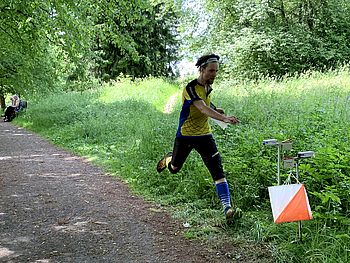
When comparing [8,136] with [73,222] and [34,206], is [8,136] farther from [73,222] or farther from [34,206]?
[73,222]

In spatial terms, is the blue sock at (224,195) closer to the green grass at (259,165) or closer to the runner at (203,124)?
the runner at (203,124)

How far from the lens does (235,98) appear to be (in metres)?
12.4

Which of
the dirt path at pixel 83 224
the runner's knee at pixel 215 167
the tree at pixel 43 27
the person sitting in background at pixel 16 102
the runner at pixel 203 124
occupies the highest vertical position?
the tree at pixel 43 27

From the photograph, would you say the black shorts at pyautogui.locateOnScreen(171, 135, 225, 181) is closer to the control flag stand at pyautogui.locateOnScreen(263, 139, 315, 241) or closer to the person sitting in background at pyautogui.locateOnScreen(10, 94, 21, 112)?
the control flag stand at pyautogui.locateOnScreen(263, 139, 315, 241)

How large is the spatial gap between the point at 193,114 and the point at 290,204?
1.89 meters

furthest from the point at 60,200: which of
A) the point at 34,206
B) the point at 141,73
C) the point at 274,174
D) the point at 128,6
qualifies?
the point at 141,73

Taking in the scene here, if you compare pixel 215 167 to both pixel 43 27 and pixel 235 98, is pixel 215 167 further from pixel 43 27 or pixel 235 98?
pixel 235 98

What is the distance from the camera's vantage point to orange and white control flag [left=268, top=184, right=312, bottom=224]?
3.72m

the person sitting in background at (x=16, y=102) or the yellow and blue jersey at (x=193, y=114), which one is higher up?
the yellow and blue jersey at (x=193, y=114)

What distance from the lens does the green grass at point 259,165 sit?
4.22 m

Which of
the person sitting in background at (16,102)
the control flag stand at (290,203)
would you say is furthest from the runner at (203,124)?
the person sitting in background at (16,102)

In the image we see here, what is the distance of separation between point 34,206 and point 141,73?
30174mm

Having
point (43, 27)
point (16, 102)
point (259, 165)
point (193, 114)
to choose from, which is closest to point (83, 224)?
point (193, 114)

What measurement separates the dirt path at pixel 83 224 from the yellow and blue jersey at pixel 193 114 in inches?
50.1
